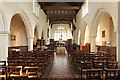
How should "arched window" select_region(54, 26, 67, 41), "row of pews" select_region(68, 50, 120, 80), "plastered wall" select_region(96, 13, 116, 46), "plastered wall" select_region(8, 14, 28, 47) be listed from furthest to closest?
"arched window" select_region(54, 26, 67, 41)
"plastered wall" select_region(8, 14, 28, 47)
"plastered wall" select_region(96, 13, 116, 46)
"row of pews" select_region(68, 50, 120, 80)

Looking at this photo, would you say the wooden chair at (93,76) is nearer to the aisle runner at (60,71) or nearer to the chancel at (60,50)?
the chancel at (60,50)

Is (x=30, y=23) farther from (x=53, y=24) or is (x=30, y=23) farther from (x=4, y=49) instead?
(x=53, y=24)

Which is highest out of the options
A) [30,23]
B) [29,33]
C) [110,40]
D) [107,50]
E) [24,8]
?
[24,8]

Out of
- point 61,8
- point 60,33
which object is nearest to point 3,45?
point 61,8

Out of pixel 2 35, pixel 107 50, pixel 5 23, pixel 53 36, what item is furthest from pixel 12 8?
pixel 53 36

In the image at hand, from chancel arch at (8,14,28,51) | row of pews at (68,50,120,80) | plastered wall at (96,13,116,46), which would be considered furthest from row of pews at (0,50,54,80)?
plastered wall at (96,13,116,46)

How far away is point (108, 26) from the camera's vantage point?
12.5 m

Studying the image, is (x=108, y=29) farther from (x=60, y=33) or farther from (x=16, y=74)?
(x=60, y=33)

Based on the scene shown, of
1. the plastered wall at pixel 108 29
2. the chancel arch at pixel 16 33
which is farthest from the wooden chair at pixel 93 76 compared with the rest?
the chancel arch at pixel 16 33

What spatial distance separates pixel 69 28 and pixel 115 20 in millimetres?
26202

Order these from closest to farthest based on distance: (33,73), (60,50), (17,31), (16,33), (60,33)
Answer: (33,73)
(16,33)
(17,31)
(60,50)
(60,33)

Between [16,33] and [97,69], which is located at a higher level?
[16,33]

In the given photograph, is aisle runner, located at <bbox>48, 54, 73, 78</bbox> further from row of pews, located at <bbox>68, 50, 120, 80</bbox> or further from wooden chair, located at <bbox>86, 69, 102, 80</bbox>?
wooden chair, located at <bbox>86, 69, 102, 80</bbox>

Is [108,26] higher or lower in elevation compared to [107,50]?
higher
